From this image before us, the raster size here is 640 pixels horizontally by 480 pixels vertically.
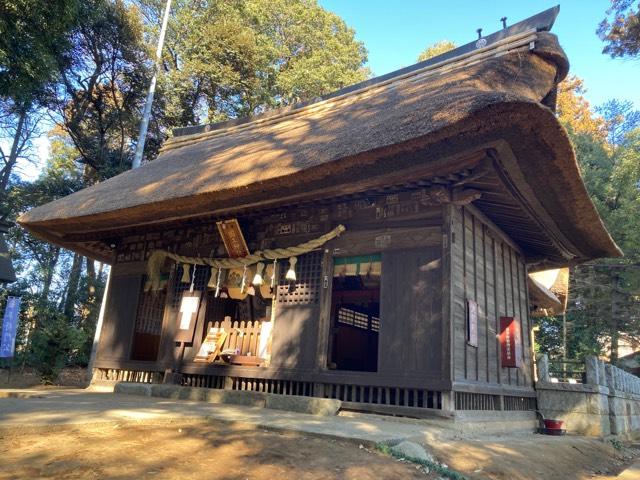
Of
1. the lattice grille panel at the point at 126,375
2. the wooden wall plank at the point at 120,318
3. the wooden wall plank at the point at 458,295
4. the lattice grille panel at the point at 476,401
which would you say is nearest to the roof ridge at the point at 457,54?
the wooden wall plank at the point at 458,295

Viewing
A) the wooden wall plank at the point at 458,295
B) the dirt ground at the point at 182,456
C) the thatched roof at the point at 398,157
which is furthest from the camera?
the wooden wall plank at the point at 458,295

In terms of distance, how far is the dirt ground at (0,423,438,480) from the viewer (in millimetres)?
3133

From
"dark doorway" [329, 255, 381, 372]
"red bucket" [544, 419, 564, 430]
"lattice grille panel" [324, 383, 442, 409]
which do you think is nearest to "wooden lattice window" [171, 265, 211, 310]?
"dark doorway" [329, 255, 381, 372]

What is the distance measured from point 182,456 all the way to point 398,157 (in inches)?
149

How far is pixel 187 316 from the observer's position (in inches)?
339

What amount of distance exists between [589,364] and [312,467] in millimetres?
7808

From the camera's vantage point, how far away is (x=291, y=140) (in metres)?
7.51

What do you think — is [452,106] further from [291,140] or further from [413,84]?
[413,84]

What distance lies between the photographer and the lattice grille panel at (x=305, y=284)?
7.37 metres

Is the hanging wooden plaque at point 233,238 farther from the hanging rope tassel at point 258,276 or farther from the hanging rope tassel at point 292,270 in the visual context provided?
the hanging rope tassel at point 292,270

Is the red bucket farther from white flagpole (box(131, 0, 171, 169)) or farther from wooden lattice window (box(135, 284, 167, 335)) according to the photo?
white flagpole (box(131, 0, 171, 169))

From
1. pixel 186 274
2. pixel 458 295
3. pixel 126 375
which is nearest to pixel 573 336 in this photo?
pixel 458 295

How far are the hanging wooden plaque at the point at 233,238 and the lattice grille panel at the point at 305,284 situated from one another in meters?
0.99

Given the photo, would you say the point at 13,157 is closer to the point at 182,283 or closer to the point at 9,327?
the point at 9,327
